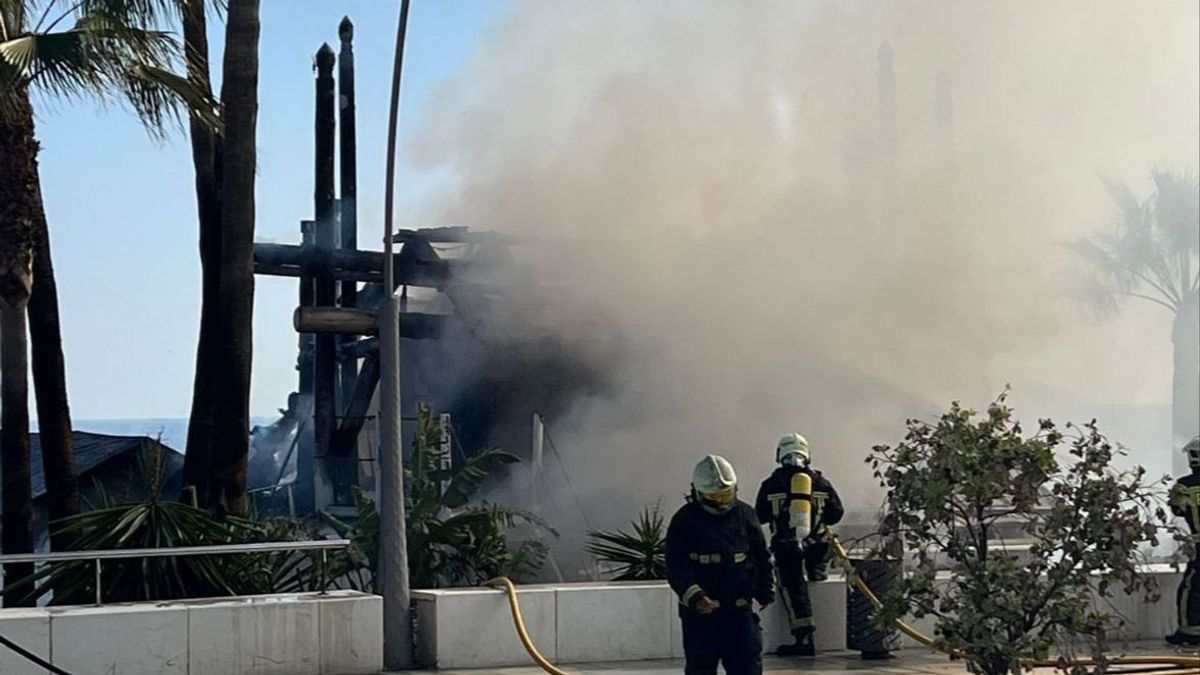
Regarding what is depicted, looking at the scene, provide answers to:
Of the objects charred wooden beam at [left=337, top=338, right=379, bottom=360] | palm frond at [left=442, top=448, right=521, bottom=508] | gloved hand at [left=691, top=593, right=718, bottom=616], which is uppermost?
charred wooden beam at [left=337, top=338, right=379, bottom=360]

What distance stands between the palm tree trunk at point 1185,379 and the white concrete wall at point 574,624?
2005cm

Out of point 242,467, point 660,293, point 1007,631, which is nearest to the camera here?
point 1007,631

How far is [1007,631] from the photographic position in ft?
27.8

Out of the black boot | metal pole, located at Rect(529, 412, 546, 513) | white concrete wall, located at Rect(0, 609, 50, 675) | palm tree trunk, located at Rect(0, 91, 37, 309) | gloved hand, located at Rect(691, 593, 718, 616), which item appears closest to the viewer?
gloved hand, located at Rect(691, 593, 718, 616)

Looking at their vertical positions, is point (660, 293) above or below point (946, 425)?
above

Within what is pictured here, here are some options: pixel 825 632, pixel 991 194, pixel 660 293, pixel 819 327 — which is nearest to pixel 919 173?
pixel 991 194

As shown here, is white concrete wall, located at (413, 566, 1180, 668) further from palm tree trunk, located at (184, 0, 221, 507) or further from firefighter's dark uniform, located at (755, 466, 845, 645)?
palm tree trunk, located at (184, 0, 221, 507)

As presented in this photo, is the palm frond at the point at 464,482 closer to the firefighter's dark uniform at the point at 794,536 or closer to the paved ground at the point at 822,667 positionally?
the paved ground at the point at 822,667

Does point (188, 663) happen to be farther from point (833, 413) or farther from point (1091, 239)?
point (1091, 239)

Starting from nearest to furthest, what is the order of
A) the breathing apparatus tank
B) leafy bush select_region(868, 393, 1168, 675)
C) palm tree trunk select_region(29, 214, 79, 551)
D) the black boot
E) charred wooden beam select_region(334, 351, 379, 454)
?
leafy bush select_region(868, 393, 1168, 675)
the breathing apparatus tank
the black boot
palm tree trunk select_region(29, 214, 79, 551)
charred wooden beam select_region(334, 351, 379, 454)

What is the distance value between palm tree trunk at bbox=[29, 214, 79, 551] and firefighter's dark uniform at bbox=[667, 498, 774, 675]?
8646 millimetres

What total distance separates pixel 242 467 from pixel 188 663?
3911 mm

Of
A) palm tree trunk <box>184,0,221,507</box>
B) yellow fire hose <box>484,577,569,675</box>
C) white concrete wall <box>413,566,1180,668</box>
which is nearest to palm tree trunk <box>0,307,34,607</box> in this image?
palm tree trunk <box>184,0,221,507</box>

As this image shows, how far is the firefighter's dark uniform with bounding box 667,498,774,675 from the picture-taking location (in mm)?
8766
